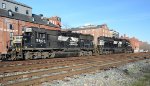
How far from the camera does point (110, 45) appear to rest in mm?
40188

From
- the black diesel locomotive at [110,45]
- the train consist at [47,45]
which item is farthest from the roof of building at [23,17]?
the train consist at [47,45]

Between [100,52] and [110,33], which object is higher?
[110,33]

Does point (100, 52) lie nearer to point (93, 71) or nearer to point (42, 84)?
point (93, 71)

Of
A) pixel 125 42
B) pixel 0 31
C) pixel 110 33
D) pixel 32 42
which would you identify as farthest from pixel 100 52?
pixel 110 33

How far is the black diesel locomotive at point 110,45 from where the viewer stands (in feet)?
122

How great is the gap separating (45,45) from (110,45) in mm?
18968

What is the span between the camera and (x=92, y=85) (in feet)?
31.8

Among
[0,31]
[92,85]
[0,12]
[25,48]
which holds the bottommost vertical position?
[92,85]

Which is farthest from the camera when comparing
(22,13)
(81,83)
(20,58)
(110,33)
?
(110,33)

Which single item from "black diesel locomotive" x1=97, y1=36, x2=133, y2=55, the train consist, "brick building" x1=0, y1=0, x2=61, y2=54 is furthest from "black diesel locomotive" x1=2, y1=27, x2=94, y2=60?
"brick building" x1=0, y1=0, x2=61, y2=54

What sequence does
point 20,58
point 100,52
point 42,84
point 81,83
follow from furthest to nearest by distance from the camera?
point 100,52 < point 20,58 < point 81,83 < point 42,84

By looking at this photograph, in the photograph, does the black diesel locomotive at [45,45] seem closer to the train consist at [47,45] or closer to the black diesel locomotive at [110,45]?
the train consist at [47,45]

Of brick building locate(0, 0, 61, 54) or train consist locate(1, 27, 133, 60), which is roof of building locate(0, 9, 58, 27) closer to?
brick building locate(0, 0, 61, 54)

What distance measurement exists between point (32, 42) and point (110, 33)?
7985 centimetres
